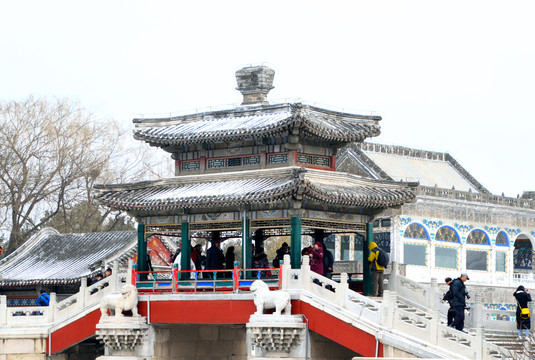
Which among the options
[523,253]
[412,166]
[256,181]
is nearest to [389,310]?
[256,181]

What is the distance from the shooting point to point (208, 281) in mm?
32188

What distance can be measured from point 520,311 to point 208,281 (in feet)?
28.0

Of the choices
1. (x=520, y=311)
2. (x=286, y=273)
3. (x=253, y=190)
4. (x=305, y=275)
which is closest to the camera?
(x=520, y=311)

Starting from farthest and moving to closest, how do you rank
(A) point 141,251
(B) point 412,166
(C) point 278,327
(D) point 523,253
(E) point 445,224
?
(D) point 523,253, (B) point 412,166, (E) point 445,224, (A) point 141,251, (C) point 278,327

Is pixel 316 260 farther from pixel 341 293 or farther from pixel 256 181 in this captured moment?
pixel 256 181

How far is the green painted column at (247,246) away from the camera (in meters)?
32.4

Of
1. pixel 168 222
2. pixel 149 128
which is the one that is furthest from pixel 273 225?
pixel 149 128

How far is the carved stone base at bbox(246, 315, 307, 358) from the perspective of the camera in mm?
29531

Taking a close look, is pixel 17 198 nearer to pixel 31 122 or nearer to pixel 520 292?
pixel 31 122

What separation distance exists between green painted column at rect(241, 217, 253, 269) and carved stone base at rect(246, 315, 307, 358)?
2.76m

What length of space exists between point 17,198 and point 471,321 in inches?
1146

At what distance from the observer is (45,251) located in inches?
1766

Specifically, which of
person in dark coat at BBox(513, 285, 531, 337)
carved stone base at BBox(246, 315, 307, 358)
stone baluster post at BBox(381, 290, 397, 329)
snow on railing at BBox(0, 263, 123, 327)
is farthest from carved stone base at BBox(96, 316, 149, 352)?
person in dark coat at BBox(513, 285, 531, 337)

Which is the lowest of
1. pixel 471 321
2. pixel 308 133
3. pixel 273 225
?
pixel 471 321
